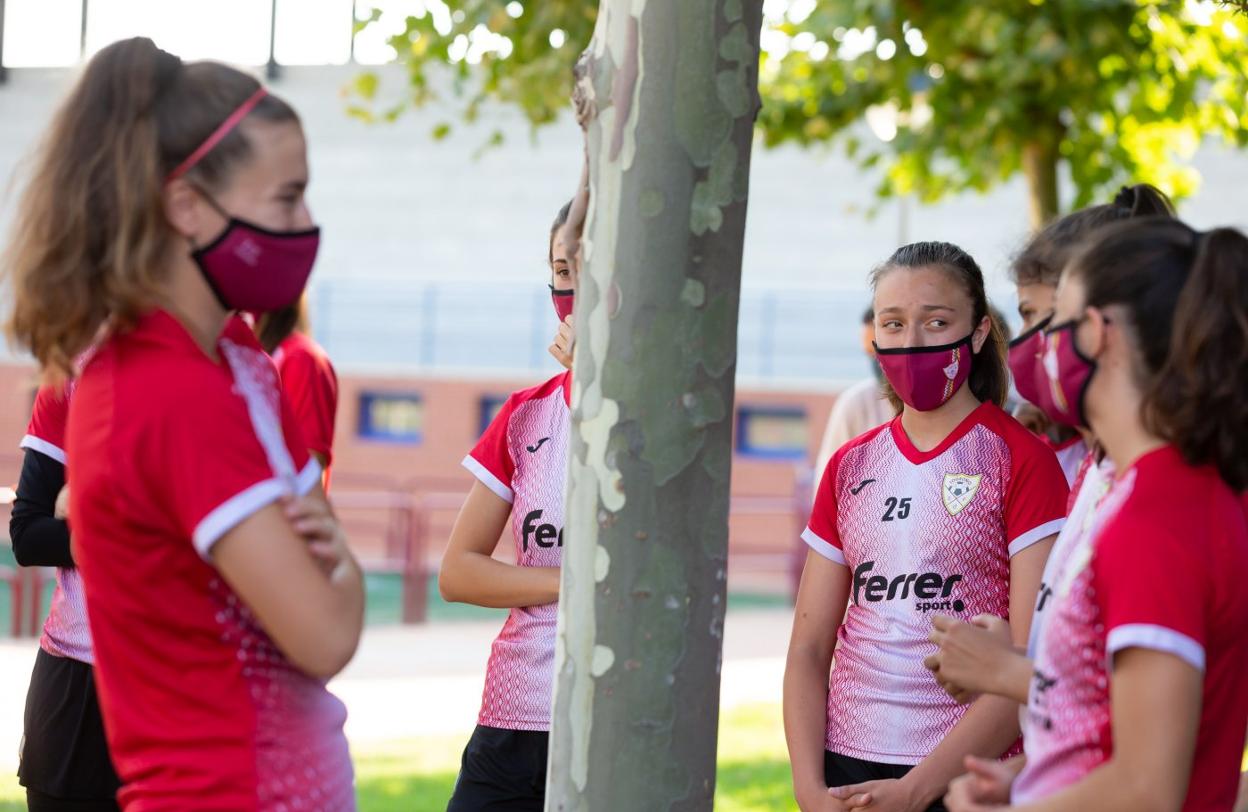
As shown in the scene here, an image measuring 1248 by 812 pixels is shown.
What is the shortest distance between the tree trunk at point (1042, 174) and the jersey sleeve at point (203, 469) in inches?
320

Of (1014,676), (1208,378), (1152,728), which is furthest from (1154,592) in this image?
(1014,676)

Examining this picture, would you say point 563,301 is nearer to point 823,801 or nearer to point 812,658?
point 812,658

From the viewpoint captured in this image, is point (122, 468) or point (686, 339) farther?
point (686, 339)

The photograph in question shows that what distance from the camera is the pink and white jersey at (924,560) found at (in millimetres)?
3070

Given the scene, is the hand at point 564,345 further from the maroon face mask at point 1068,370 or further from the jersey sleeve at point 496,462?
the maroon face mask at point 1068,370

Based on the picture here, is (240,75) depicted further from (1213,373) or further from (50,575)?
(50,575)

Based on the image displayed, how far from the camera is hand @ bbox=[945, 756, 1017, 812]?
7.30 ft

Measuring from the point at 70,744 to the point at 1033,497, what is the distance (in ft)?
6.88

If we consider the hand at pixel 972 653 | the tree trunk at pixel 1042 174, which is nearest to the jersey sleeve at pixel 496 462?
the hand at pixel 972 653

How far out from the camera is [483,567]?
3373 millimetres

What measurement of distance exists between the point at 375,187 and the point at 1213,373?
27432 millimetres

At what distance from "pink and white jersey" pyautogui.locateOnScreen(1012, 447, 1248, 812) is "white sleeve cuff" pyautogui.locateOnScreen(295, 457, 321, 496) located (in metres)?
1.07

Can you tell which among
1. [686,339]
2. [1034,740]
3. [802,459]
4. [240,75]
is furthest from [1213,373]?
[802,459]

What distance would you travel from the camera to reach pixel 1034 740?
2158mm
